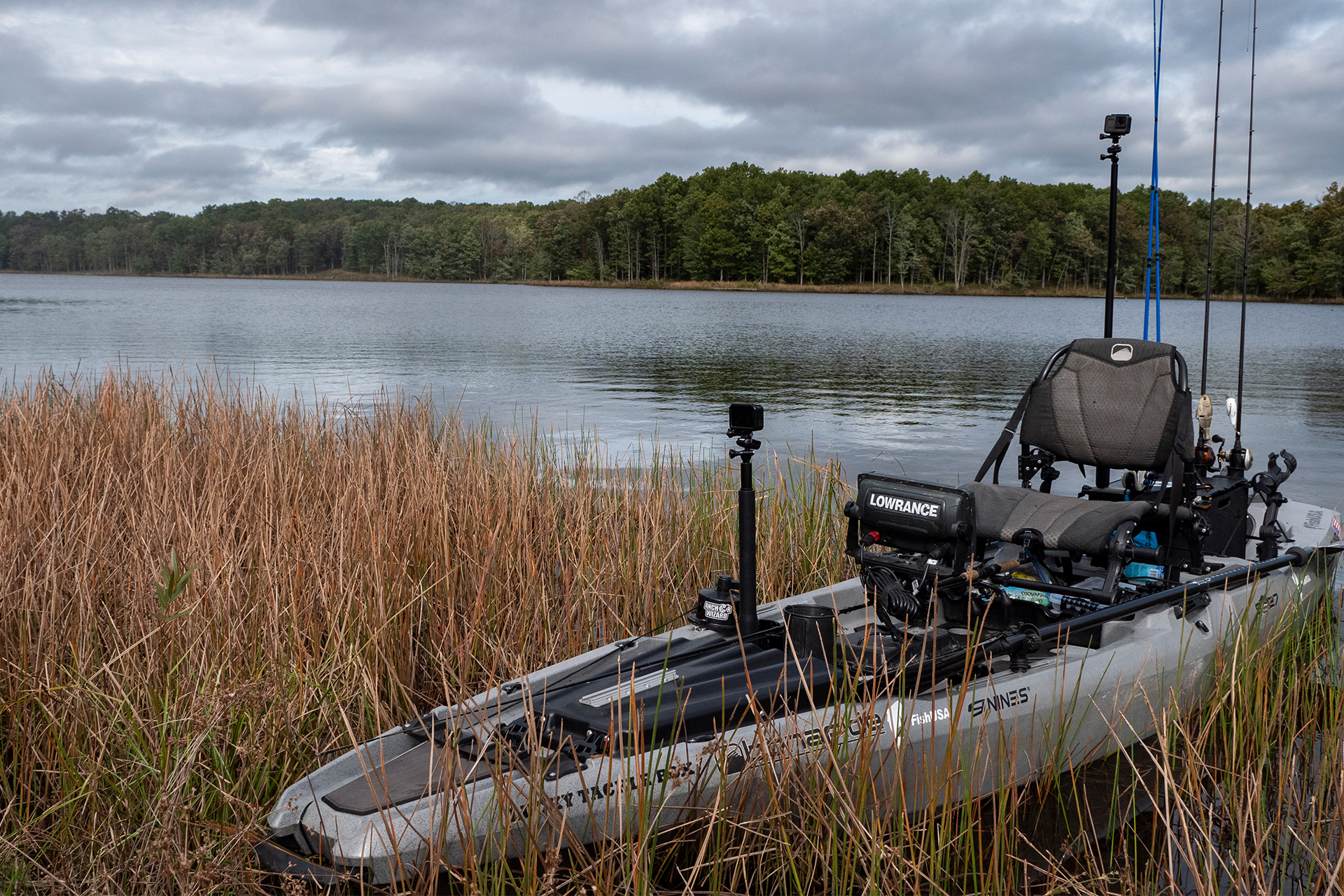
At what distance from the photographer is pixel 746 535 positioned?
332cm

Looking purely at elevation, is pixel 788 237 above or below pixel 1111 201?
above

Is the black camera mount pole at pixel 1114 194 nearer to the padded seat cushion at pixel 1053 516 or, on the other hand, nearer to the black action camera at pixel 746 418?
the padded seat cushion at pixel 1053 516

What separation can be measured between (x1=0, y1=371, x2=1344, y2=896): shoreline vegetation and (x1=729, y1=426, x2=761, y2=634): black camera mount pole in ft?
2.46

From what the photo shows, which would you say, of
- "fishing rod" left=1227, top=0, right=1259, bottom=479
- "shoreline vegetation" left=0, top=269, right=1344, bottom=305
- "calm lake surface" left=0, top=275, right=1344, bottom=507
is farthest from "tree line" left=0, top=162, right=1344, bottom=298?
"fishing rod" left=1227, top=0, right=1259, bottom=479

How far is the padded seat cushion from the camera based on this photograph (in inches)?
166

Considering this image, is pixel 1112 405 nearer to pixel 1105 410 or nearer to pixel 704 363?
pixel 1105 410

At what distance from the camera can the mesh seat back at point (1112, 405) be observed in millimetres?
4930

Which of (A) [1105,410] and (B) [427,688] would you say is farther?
(A) [1105,410]

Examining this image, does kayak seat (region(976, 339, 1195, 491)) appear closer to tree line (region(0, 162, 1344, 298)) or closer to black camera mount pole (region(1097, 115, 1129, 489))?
black camera mount pole (region(1097, 115, 1129, 489))

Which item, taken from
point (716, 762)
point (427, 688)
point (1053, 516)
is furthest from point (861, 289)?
point (716, 762)

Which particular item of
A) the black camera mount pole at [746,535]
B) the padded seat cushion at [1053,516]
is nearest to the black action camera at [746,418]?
the black camera mount pole at [746,535]

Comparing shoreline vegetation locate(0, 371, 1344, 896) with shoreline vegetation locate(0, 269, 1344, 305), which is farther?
shoreline vegetation locate(0, 269, 1344, 305)

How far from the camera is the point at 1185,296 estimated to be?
271 ft

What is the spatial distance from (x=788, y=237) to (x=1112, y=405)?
83892mm
